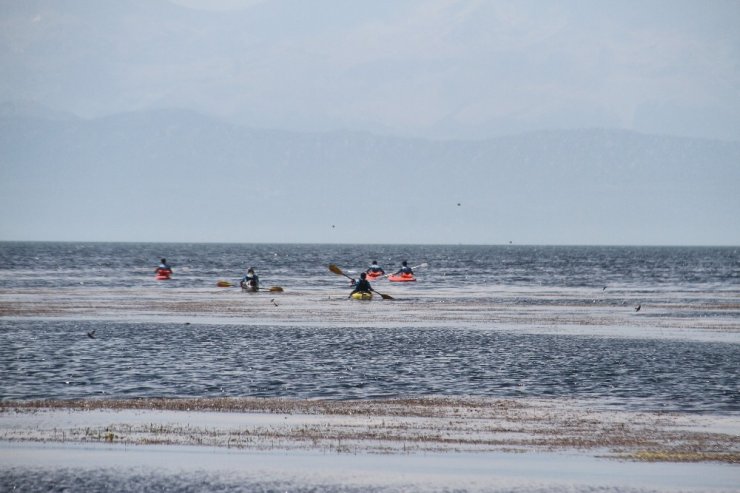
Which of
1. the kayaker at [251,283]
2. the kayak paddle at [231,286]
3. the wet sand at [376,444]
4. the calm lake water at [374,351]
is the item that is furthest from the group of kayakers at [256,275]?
the wet sand at [376,444]

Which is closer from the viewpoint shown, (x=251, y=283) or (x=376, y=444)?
(x=376, y=444)

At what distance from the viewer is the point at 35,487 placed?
62.4ft

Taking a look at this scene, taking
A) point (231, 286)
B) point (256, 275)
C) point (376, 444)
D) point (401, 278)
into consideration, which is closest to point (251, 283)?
point (256, 275)

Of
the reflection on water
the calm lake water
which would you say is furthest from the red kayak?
the reflection on water

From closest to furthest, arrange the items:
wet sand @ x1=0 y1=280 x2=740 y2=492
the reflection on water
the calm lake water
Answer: wet sand @ x1=0 y1=280 x2=740 y2=492
the reflection on water
the calm lake water

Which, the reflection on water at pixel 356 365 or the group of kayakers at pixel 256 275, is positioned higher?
the group of kayakers at pixel 256 275

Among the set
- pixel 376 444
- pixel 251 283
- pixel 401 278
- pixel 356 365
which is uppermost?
pixel 401 278

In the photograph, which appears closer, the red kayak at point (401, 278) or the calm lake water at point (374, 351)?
the calm lake water at point (374, 351)

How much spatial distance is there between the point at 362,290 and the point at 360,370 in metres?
38.4

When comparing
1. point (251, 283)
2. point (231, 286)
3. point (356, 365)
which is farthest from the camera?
point (231, 286)

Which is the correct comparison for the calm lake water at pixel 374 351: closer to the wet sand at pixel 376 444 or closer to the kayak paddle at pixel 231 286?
the wet sand at pixel 376 444

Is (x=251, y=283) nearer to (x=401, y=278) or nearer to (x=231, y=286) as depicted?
(x=231, y=286)

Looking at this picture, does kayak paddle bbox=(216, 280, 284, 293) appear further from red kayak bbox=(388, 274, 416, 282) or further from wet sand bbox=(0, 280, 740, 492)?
wet sand bbox=(0, 280, 740, 492)

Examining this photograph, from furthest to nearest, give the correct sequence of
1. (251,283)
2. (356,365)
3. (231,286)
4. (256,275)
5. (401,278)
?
(401,278) < (231,286) < (256,275) < (251,283) < (356,365)
